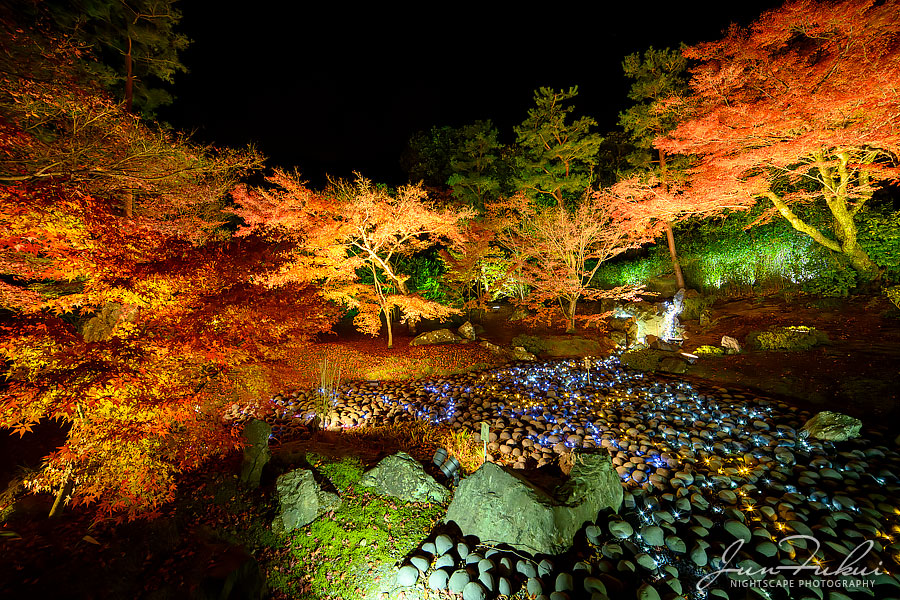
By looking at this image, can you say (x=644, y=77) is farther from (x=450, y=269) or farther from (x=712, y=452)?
(x=712, y=452)

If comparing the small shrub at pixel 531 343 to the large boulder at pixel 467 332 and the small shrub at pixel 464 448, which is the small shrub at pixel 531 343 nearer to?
the large boulder at pixel 467 332

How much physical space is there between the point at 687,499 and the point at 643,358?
5479 millimetres

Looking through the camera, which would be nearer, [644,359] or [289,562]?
[289,562]

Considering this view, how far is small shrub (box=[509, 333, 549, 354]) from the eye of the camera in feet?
33.3

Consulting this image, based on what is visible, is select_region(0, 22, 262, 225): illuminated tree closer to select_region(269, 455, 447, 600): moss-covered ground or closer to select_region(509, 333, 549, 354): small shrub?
select_region(269, 455, 447, 600): moss-covered ground

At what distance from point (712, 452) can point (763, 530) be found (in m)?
1.61

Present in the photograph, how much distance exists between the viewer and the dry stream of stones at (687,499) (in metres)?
2.78

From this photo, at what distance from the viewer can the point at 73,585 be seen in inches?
94.3

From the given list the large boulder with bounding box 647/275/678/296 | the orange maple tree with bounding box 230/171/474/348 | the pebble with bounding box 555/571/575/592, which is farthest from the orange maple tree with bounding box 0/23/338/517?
the large boulder with bounding box 647/275/678/296

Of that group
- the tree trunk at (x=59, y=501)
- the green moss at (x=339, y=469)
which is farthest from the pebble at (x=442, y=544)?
the tree trunk at (x=59, y=501)

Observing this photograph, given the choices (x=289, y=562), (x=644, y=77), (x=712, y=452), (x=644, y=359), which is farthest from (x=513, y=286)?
(x=289, y=562)

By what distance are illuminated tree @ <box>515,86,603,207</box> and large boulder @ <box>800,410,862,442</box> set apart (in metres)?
10.3

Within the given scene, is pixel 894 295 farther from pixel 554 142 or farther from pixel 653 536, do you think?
pixel 554 142

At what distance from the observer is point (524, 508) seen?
121 inches
